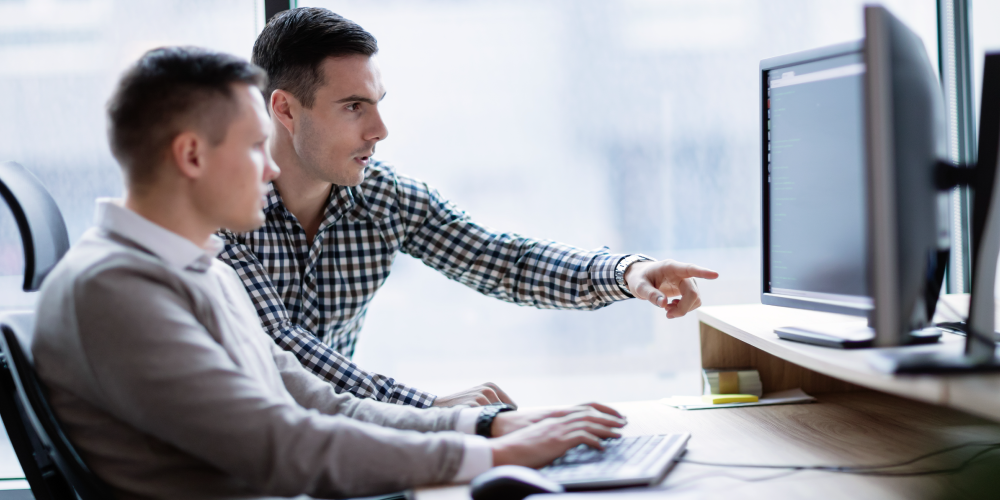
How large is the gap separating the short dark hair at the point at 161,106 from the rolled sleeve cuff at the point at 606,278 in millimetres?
825

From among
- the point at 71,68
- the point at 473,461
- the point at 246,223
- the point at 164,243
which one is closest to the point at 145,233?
the point at 164,243

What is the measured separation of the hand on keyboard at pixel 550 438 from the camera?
0.90 metres

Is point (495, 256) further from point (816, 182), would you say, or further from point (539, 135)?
point (816, 182)

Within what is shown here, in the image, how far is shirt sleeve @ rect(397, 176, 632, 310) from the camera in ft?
5.11

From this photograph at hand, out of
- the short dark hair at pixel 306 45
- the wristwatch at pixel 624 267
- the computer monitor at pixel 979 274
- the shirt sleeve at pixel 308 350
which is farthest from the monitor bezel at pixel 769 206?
the short dark hair at pixel 306 45

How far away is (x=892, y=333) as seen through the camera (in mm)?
781

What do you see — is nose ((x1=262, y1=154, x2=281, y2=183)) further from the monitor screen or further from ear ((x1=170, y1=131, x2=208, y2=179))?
Result: the monitor screen

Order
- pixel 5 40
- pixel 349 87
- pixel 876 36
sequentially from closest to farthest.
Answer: pixel 876 36, pixel 349 87, pixel 5 40

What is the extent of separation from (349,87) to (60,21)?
3.02ft

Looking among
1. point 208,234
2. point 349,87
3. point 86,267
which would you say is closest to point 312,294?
point 349,87

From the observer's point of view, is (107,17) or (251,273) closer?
(251,273)

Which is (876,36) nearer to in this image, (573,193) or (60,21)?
(573,193)

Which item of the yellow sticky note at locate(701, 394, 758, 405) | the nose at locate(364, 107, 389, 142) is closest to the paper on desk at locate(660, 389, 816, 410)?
the yellow sticky note at locate(701, 394, 758, 405)

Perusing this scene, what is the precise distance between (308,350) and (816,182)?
0.99 m
